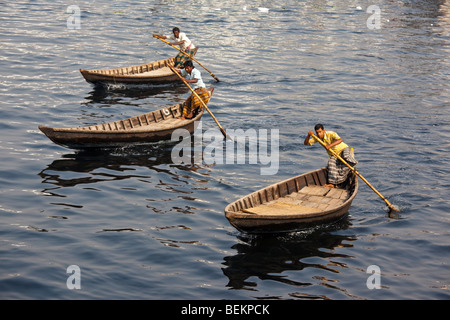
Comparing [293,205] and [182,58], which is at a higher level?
[182,58]

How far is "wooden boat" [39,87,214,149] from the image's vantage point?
15789 millimetres

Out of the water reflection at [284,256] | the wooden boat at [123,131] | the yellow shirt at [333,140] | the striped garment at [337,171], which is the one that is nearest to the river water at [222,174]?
the water reflection at [284,256]

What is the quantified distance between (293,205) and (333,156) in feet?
7.00

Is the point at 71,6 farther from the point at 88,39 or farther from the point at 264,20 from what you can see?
the point at 264,20

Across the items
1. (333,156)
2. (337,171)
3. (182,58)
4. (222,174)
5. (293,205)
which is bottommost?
(222,174)

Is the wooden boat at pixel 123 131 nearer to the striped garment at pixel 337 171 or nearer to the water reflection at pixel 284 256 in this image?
the striped garment at pixel 337 171

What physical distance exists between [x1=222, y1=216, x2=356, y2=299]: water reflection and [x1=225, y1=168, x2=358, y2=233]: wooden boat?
0.35 meters

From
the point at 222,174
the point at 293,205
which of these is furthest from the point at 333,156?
the point at 222,174

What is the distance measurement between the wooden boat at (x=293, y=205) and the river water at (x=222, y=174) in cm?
52

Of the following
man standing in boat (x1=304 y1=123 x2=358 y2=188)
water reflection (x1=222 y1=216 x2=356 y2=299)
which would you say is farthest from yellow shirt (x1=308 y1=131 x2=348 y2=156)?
water reflection (x1=222 y1=216 x2=356 y2=299)

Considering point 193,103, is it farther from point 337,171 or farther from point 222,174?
point 337,171

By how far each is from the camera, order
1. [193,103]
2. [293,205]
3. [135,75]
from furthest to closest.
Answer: [135,75]
[193,103]
[293,205]

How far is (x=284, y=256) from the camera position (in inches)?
473
